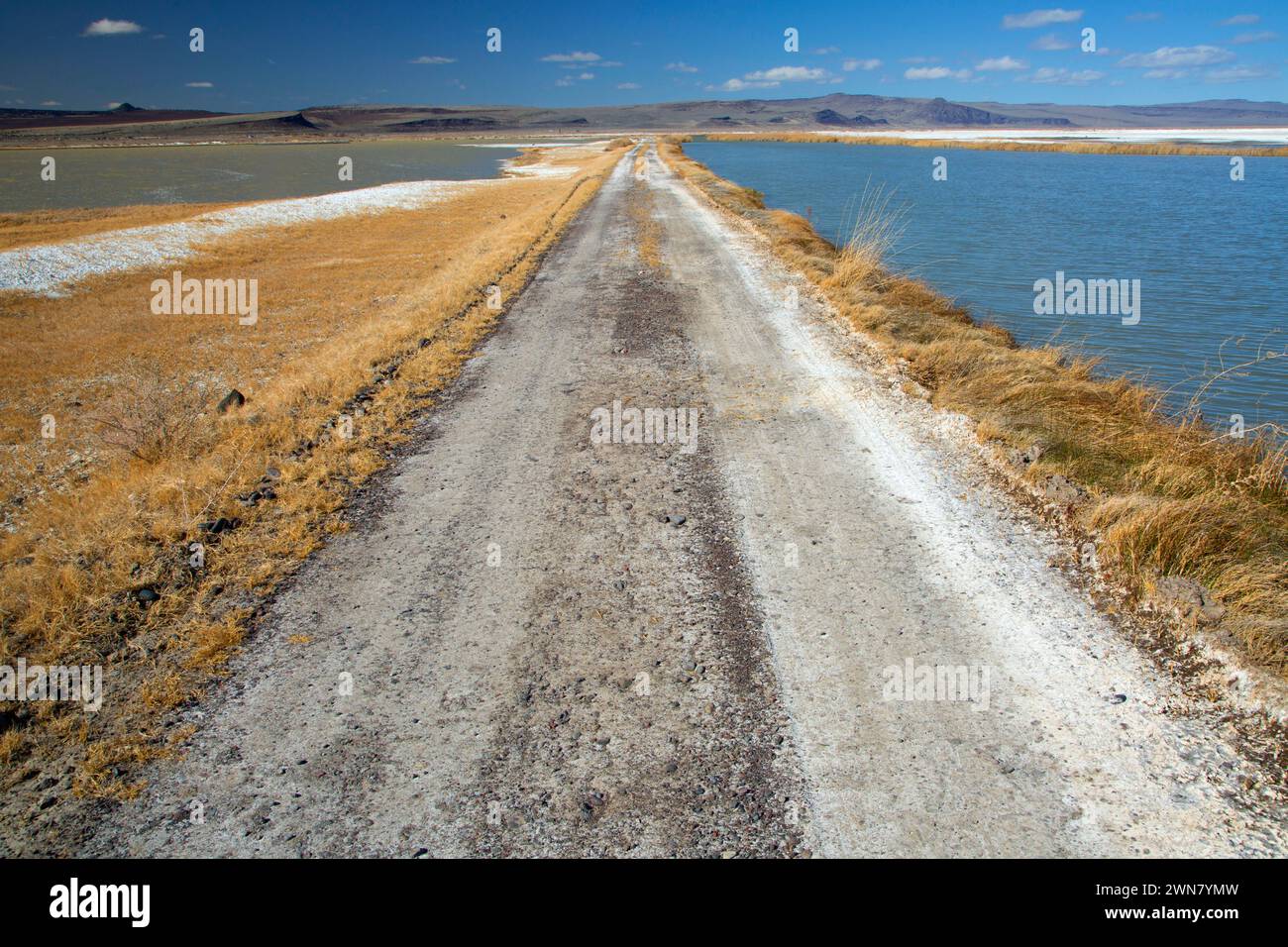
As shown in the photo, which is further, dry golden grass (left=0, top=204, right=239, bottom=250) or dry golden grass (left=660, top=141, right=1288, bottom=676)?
dry golden grass (left=0, top=204, right=239, bottom=250)

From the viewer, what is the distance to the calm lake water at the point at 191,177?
Result: 45.2 metres

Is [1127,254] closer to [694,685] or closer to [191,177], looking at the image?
[694,685]

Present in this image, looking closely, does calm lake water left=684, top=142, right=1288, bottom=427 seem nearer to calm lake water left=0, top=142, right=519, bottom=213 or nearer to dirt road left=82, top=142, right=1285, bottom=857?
dirt road left=82, top=142, right=1285, bottom=857

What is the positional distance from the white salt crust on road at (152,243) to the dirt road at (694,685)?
21854 mm

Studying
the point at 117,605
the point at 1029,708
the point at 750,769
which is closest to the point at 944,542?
the point at 1029,708

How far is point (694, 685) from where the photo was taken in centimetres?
417

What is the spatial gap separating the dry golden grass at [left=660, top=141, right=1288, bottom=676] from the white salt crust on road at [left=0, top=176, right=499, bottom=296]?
23637 mm

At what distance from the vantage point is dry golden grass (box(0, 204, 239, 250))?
92.8 feet

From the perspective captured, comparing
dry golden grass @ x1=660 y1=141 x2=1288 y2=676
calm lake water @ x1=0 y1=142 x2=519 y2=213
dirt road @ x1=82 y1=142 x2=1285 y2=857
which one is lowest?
dirt road @ x1=82 y1=142 x2=1285 y2=857

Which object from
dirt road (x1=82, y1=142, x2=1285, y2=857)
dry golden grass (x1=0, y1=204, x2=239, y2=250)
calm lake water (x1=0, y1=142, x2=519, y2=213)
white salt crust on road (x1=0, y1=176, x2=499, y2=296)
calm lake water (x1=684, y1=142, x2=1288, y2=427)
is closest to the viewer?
dirt road (x1=82, y1=142, x2=1285, y2=857)

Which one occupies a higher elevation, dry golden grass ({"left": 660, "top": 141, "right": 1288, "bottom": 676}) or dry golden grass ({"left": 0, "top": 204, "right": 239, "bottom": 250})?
dry golden grass ({"left": 0, "top": 204, "right": 239, "bottom": 250})

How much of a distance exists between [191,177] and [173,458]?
66844 mm

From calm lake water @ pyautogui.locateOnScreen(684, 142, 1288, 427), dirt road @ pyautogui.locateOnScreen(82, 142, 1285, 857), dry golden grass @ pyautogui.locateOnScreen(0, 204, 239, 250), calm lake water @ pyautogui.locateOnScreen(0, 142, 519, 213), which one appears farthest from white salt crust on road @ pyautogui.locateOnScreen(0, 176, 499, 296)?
calm lake water @ pyautogui.locateOnScreen(684, 142, 1288, 427)

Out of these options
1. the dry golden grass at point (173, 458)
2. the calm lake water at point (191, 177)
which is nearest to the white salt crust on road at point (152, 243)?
the dry golden grass at point (173, 458)
